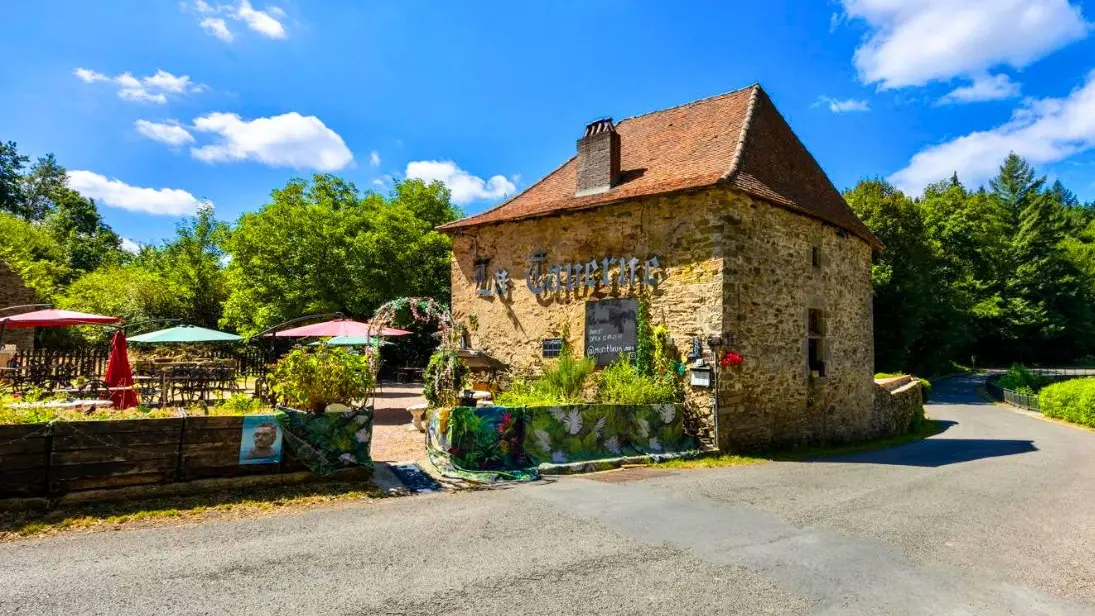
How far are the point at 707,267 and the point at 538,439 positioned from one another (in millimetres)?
4833

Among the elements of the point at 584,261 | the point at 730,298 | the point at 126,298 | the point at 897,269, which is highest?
the point at 897,269

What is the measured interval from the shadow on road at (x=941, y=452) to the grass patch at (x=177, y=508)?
358 inches

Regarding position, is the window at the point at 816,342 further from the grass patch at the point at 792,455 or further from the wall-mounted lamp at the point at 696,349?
the wall-mounted lamp at the point at 696,349

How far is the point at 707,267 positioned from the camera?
11328 mm

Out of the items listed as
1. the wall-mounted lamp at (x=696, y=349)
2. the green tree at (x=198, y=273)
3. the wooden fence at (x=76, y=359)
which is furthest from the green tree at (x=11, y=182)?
the wall-mounted lamp at (x=696, y=349)

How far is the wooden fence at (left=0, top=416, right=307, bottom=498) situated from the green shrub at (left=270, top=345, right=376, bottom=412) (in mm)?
874

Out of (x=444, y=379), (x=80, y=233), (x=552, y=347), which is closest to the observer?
(x=444, y=379)

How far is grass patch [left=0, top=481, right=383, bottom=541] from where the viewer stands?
18.4 feet

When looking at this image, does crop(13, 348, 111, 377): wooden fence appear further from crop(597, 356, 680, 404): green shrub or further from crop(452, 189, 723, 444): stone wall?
crop(597, 356, 680, 404): green shrub

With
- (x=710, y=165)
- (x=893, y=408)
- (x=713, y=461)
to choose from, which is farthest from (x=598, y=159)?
(x=893, y=408)

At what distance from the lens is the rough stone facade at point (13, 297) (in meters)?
20.6

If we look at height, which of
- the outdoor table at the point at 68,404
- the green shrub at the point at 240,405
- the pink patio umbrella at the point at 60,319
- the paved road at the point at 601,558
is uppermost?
the pink patio umbrella at the point at 60,319

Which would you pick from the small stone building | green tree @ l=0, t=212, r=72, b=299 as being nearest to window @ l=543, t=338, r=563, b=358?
the small stone building

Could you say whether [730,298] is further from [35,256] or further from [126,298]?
[35,256]
